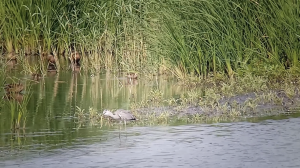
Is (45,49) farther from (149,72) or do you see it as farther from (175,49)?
(175,49)

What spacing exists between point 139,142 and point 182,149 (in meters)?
0.46

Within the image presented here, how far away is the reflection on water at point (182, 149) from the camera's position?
5.56 m

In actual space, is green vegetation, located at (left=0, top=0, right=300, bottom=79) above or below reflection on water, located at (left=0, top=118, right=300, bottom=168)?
above

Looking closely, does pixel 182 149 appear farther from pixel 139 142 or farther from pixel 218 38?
pixel 218 38

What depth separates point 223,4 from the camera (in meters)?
10.0

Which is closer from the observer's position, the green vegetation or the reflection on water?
the reflection on water

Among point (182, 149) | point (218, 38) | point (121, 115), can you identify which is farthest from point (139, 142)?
point (218, 38)

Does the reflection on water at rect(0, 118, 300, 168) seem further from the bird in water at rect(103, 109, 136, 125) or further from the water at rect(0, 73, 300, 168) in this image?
the bird in water at rect(103, 109, 136, 125)

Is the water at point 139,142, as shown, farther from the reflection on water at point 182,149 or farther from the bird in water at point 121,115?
the bird in water at point 121,115

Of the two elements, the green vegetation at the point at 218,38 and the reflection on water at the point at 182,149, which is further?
the green vegetation at the point at 218,38

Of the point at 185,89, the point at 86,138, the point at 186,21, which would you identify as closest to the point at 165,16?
the point at 186,21

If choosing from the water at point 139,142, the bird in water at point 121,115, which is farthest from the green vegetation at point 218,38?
the bird in water at point 121,115

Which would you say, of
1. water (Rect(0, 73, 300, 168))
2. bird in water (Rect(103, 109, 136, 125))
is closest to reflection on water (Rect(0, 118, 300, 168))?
water (Rect(0, 73, 300, 168))

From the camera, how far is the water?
18.4 ft
